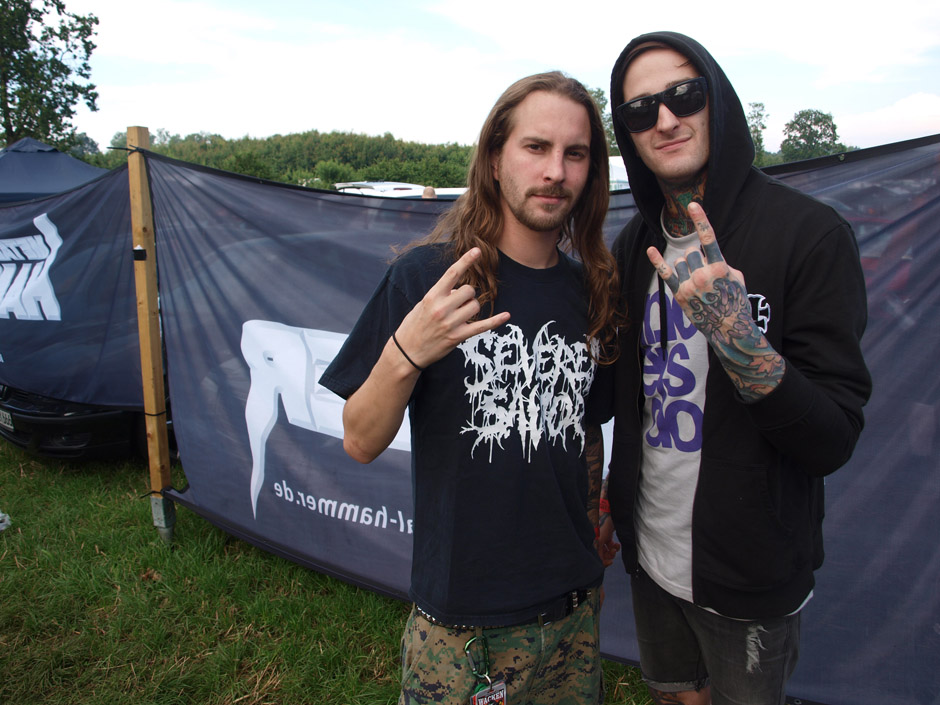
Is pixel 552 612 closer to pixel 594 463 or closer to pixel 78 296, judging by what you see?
pixel 594 463

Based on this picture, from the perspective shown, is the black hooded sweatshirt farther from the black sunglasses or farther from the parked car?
the parked car

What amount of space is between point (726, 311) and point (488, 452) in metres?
A: 0.65

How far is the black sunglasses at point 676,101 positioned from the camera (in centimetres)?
148

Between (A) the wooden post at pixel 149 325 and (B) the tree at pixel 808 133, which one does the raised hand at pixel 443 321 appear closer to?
(A) the wooden post at pixel 149 325

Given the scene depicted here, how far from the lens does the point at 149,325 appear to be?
350 cm

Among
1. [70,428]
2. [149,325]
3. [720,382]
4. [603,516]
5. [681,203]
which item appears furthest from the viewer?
[70,428]

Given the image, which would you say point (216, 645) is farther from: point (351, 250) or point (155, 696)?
point (351, 250)

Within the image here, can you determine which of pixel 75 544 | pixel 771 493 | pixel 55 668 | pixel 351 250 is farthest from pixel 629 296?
pixel 75 544

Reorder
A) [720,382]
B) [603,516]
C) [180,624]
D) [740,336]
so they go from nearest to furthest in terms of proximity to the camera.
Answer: [740,336] < [720,382] < [603,516] < [180,624]

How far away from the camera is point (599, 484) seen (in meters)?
1.86

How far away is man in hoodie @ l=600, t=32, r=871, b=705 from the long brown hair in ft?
0.28

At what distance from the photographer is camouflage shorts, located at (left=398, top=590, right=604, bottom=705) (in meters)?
1.49

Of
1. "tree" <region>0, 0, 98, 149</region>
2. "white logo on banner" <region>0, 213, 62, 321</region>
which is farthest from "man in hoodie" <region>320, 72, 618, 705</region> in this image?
"tree" <region>0, 0, 98, 149</region>

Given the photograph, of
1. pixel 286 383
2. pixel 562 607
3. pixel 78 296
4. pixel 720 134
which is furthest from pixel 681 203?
pixel 78 296
